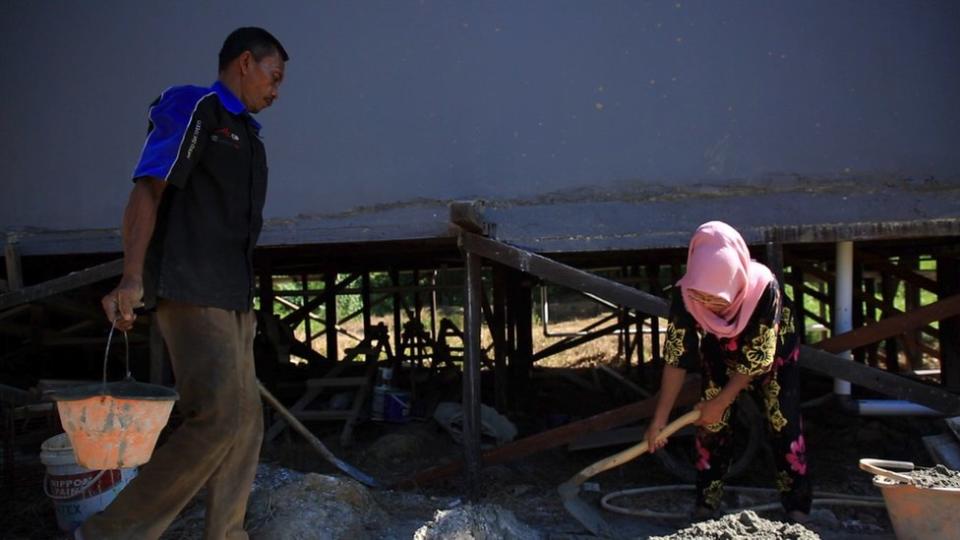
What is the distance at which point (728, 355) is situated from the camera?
11.9 feet

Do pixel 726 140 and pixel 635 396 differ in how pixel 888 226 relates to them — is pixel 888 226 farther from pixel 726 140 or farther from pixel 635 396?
pixel 635 396

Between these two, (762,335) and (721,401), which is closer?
(762,335)

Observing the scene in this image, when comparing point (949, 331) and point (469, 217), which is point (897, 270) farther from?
point (469, 217)

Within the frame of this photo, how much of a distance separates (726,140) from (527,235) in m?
1.23

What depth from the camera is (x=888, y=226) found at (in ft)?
14.5

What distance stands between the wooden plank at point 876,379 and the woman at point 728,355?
382mm

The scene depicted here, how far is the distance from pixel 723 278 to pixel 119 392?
221cm

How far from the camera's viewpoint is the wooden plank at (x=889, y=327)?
14.4 ft

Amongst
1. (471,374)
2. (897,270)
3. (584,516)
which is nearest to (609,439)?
(471,374)

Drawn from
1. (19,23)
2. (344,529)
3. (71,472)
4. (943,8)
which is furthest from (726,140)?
(19,23)

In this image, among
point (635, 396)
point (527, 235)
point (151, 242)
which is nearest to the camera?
point (151, 242)

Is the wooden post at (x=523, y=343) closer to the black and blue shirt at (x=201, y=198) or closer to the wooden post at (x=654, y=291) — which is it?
the wooden post at (x=654, y=291)

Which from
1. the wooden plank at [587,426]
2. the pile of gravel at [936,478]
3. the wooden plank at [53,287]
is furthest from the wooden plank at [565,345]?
the pile of gravel at [936,478]

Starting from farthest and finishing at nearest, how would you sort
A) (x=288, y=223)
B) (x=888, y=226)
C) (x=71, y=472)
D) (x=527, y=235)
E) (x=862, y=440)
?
(x=862, y=440) < (x=288, y=223) < (x=527, y=235) < (x=888, y=226) < (x=71, y=472)
